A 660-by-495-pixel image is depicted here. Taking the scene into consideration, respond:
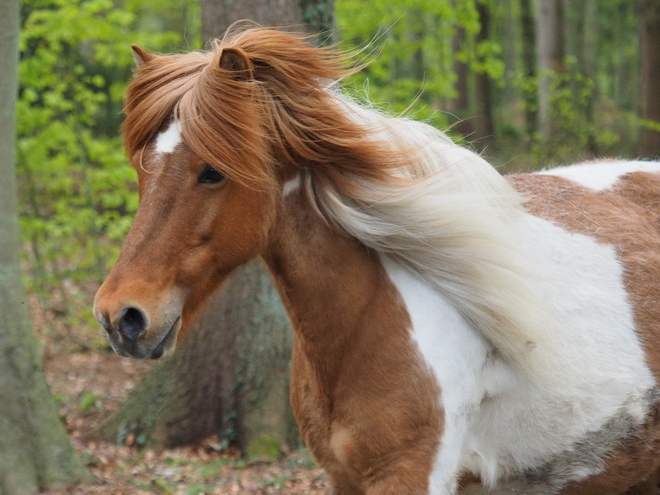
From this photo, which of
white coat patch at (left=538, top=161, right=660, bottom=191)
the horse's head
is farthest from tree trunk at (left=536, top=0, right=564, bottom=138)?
the horse's head

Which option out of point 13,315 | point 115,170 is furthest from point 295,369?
point 115,170

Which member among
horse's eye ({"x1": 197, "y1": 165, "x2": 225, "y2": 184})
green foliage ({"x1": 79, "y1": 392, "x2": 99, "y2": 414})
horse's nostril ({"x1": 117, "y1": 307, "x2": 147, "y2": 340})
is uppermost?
horse's eye ({"x1": 197, "y1": 165, "x2": 225, "y2": 184})

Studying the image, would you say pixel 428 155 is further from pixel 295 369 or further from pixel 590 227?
pixel 295 369

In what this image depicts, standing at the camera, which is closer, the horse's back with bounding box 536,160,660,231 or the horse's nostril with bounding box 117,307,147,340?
the horse's nostril with bounding box 117,307,147,340

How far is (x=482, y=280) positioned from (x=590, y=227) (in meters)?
0.79

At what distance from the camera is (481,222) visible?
117 inches

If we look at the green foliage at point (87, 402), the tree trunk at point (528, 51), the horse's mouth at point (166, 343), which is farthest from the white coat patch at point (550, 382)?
the tree trunk at point (528, 51)

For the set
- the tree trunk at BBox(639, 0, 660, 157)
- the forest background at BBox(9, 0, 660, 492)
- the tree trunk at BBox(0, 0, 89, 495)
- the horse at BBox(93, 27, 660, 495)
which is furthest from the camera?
the tree trunk at BBox(639, 0, 660, 157)

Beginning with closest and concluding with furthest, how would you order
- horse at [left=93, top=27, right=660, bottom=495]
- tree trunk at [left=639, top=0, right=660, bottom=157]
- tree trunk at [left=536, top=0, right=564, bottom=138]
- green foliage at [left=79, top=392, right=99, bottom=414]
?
horse at [left=93, top=27, right=660, bottom=495] < green foliage at [left=79, top=392, right=99, bottom=414] < tree trunk at [left=639, top=0, right=660, bottom=157] < tree trunk at [left=536, top=0, right=564, bottom=138]

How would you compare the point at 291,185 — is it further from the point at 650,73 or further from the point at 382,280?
the point at 650,73

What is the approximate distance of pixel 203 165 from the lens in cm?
263

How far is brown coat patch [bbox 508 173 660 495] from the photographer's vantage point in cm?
330

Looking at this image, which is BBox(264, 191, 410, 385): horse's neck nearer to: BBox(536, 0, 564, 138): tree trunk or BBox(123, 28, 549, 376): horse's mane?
BBox(123, 28, 549, 376): horse's mane

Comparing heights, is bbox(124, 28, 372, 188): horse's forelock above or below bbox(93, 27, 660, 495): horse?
above
